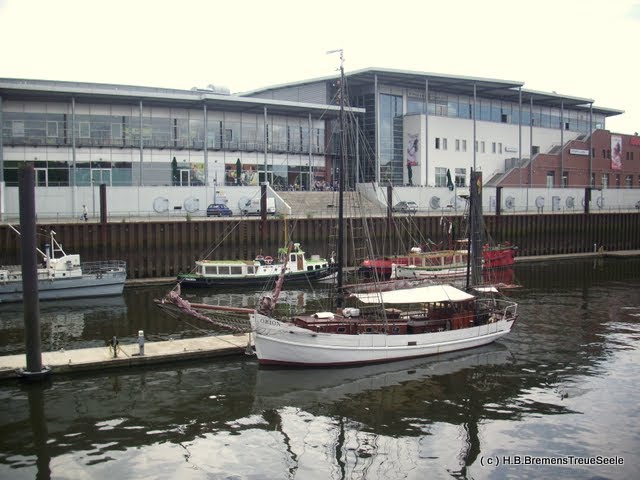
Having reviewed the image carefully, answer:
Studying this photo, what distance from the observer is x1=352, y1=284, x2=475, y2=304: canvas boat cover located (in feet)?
106

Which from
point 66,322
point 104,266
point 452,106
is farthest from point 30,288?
point 452,106

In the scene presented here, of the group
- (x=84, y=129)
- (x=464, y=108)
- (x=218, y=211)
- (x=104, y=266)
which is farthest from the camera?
(x=464, y=108)

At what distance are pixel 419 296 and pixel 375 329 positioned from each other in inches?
130

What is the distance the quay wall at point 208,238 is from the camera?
5278 cm

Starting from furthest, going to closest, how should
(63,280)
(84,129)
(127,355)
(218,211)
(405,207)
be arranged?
(405,207) < (84,129) < (218,211) < (63,280) < (127,355)

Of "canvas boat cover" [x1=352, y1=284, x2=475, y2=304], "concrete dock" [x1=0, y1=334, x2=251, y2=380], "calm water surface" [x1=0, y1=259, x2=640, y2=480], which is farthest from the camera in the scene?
"canvas boat cover" [x1=352, y1=284, x2=475, y2=304]

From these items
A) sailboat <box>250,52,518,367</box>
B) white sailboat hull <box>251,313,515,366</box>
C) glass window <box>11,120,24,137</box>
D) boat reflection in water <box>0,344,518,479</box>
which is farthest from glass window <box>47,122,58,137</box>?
white sailboat hull <box>251,313,515,366</box>

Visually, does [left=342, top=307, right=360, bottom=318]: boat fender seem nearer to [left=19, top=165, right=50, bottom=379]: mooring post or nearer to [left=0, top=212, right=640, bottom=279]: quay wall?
[left=0, top=212, right=640, bottom=279]: quay wall

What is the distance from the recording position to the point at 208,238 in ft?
189

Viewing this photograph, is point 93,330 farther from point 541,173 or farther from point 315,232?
point 541,173

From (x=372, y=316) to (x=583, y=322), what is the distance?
1519 centimetres

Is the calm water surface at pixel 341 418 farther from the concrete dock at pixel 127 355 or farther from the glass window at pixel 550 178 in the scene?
the glass window at pixel 550 178

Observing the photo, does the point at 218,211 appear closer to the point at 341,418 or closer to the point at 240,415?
the point at 240,415

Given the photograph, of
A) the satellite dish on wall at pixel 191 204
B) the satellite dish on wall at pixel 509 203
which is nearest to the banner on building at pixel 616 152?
the satellite dish on wall at pixel 509 203
